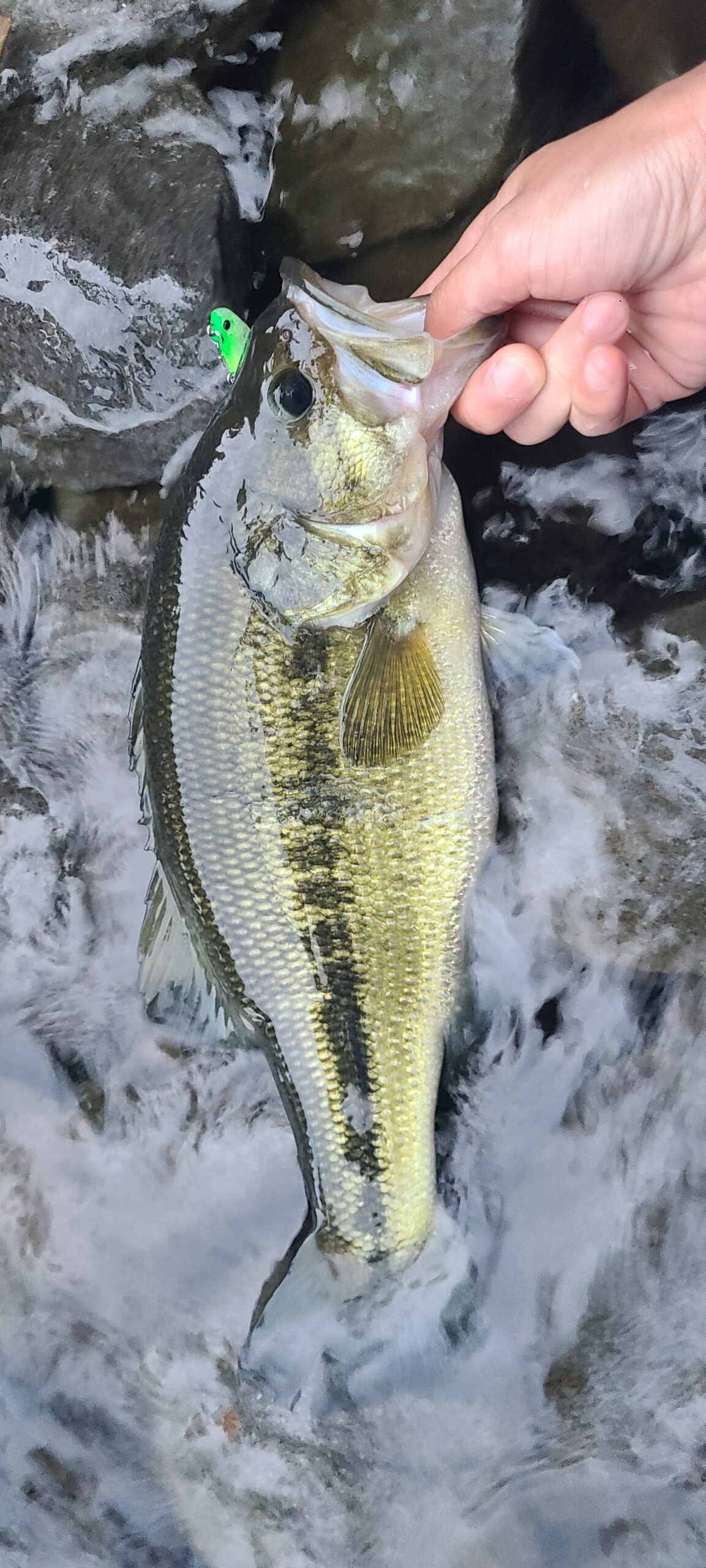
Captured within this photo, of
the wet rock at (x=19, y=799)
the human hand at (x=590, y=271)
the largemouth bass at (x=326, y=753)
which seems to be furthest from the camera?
the wet rock at (x=19, y=799)

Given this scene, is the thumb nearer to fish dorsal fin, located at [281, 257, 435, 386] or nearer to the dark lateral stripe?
fish dorsal fin, located at [281, 257, 435, 386]

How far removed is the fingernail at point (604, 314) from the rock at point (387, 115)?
2.51ft

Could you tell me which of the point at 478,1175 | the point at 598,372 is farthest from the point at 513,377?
the point at 478,1175

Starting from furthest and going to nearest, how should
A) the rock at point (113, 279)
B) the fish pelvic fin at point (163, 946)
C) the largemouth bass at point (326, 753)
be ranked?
the rock at point (113, 279) < the fish pelvic fin at point (163, 946) < the largemouth bass at point (326, 753)

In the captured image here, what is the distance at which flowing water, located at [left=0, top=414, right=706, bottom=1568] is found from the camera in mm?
2242

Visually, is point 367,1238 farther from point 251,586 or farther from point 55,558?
point 55,558

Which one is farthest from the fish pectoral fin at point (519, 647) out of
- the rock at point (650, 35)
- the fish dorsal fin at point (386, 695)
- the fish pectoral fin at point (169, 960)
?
the rock at point (650, 35)

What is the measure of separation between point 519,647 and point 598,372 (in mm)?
663

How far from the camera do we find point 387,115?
7.79ft

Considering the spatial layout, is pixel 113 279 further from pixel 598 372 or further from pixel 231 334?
pixel 598 372

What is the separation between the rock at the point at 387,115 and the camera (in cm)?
226

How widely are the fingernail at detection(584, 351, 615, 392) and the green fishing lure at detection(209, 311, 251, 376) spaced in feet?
2.49

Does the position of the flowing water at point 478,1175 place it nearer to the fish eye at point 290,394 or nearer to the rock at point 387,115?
the rock at point 387,115

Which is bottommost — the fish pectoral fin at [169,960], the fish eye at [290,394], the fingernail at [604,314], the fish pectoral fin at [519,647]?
the fish pectoral fin at [169,960]
